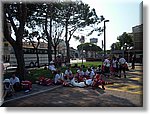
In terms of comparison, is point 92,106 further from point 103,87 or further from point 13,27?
point 13,27

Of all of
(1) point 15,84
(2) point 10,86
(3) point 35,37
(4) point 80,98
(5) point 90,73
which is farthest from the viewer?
(3) point 35,37

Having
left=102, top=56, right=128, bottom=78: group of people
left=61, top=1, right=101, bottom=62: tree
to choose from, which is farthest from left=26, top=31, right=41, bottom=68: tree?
left=102, top=56, right=128, bottom=78: group of people

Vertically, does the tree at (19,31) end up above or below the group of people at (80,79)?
above

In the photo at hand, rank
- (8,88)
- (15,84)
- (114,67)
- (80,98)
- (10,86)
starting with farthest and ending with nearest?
(114,67) → (15,84) → (10,86) → (8,88) → (80,98)

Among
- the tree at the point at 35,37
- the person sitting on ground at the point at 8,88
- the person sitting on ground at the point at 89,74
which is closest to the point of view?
the person sitting on ground at the point at 8,88

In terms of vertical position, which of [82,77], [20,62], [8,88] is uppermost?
[20,62]

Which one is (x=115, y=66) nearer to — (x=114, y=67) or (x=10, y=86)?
(x=114, y=67)

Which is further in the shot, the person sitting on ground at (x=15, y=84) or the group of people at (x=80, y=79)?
the group of people at (x=80, y=79)

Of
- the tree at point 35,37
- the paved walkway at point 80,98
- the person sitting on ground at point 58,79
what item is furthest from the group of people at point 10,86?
the tree at point 35,37

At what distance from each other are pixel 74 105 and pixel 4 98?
73.2 inches

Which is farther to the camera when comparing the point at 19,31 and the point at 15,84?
the point at 19,31

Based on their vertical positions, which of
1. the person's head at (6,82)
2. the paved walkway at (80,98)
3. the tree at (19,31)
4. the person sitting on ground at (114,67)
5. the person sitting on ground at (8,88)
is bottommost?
the paved walkway at (80,98)

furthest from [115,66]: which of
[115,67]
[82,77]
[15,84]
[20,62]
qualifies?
[15,84]

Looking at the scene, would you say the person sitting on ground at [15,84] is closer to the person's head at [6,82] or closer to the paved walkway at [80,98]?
the paved walkway at [80,98]
